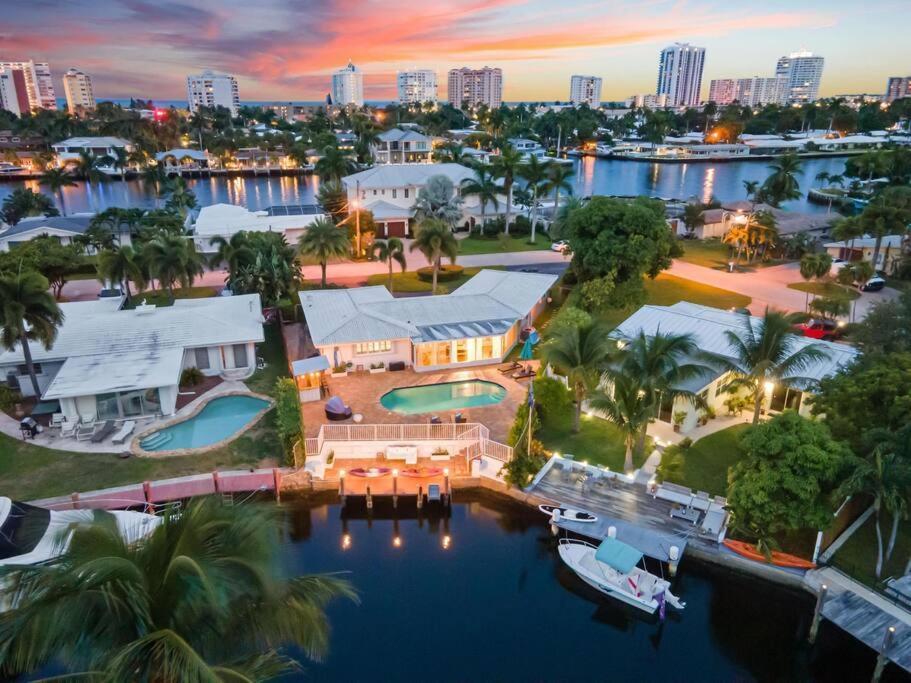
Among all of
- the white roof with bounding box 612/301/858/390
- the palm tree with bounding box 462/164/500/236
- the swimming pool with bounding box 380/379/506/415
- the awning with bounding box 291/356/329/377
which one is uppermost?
the palm tree with bounding box 462/164/500/236

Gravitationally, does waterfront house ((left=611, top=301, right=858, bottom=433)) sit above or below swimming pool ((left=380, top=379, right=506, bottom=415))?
above

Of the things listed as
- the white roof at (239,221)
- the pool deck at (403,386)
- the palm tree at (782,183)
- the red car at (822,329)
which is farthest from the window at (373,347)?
the palm tree at (782,183)

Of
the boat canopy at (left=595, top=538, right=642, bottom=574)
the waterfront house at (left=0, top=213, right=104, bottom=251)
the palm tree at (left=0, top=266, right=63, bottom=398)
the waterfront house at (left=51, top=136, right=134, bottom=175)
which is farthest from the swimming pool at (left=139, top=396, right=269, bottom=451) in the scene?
the waterfront house at (left=51, top=136, right=134, bottom=175)

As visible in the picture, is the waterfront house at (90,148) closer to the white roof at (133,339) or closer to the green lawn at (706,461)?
the white roof at (133,339)

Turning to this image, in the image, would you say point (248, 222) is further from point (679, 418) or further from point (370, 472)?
point (679, 418)

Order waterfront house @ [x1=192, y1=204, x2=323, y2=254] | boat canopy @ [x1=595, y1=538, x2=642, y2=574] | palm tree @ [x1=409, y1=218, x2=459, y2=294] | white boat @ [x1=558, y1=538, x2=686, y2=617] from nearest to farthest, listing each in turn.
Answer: white boat @ [x1=558, y1=538, x2=686, y2=617]
boat canopy @ [x1=595, y1=538, x2=642, y2=574]
palm tree @ [x1=409, y1=218, x2=459, y2=294]
waterfront house @ [x1=192, y1=204, x2=323, y2=254]

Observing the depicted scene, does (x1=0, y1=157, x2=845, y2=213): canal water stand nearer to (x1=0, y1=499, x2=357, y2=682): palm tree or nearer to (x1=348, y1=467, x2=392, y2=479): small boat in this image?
(x1=348, y1=467, x2=392, y2=479): small boat
